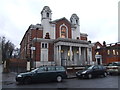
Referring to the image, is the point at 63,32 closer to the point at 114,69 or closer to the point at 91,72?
the point at 114,69

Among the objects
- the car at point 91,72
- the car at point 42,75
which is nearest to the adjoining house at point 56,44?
the car at point 91,72

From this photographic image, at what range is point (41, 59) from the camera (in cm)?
3042

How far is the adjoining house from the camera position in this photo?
98.1 feet

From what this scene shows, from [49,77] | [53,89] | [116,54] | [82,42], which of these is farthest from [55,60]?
[116,54]

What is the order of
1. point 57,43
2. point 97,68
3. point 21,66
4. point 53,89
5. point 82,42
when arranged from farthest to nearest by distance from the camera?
1. point 82,42
2. point 57,43
3. point 21,66
4. point 97,68
5. point 53,89

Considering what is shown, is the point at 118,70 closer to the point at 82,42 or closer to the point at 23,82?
the point at 23,82

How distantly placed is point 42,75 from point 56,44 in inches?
689

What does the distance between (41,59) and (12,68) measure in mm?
6080

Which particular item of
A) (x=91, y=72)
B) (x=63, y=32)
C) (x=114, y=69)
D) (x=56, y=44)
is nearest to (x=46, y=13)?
(x=63, y=32)

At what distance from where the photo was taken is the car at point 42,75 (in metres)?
12.8

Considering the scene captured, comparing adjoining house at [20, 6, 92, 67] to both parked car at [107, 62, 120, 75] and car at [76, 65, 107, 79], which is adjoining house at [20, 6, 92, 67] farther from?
car at [76, 65, 107, 79]

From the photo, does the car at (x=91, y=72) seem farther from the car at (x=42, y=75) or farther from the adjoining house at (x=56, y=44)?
the adjoining house at (x=56, y=44)

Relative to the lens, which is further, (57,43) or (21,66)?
(57,43)

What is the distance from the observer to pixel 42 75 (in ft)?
43.7
